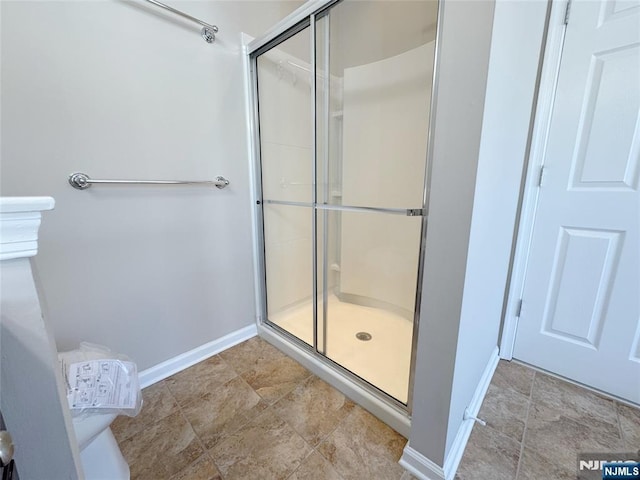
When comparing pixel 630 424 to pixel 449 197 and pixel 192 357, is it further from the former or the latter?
pixel 192 357

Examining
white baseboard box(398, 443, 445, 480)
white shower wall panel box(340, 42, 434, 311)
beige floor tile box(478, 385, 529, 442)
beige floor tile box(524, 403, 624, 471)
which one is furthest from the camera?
white shower wall panel box(340, 42, 434, 311)

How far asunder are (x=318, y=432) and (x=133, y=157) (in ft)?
5.00

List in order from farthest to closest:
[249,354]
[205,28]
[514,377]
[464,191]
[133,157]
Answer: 1. [249,354]
2. [514,377]
3. [205,28]
4. [133,157]
5. [464,191]

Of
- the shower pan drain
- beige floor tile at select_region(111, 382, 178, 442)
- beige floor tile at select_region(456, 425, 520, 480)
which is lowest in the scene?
beige floor tile at select_region(111, 382, 178, 442)

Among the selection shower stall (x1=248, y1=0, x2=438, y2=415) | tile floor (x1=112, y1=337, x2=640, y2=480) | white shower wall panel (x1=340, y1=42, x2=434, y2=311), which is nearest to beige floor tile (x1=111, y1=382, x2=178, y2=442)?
tile floor (x1=112, y1=337, x2=640, y2=480)

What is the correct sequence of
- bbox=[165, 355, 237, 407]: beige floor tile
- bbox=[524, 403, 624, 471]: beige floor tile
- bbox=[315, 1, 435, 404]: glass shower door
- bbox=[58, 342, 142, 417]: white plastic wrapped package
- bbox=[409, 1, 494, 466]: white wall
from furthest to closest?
bbox=[315, 1, 435, 404]: glass shower door → bbox=[165, 355, 237, 407]: beige floor tile → bbox=[524, 403, 624, 471]: beige floor tile → bbox=[58, 342, 142, 417]: white plastic wrapped package → bbox=[409, 1, 494, 466]: white wall

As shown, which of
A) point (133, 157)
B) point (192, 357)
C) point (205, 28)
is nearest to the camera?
point (133, 157)

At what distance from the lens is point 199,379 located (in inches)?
58.4

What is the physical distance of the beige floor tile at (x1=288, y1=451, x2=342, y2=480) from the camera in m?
0.99

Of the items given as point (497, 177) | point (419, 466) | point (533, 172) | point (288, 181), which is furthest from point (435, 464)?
point (288, 181)

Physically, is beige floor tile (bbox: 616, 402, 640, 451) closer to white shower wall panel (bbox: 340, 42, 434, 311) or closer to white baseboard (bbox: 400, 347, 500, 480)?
white baseboard (bbox: 400, 347, 500, 480)

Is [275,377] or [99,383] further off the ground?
[99,383]

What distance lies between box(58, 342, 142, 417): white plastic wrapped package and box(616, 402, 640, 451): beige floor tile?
1.95 m

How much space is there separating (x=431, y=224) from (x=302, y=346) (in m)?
1.17
